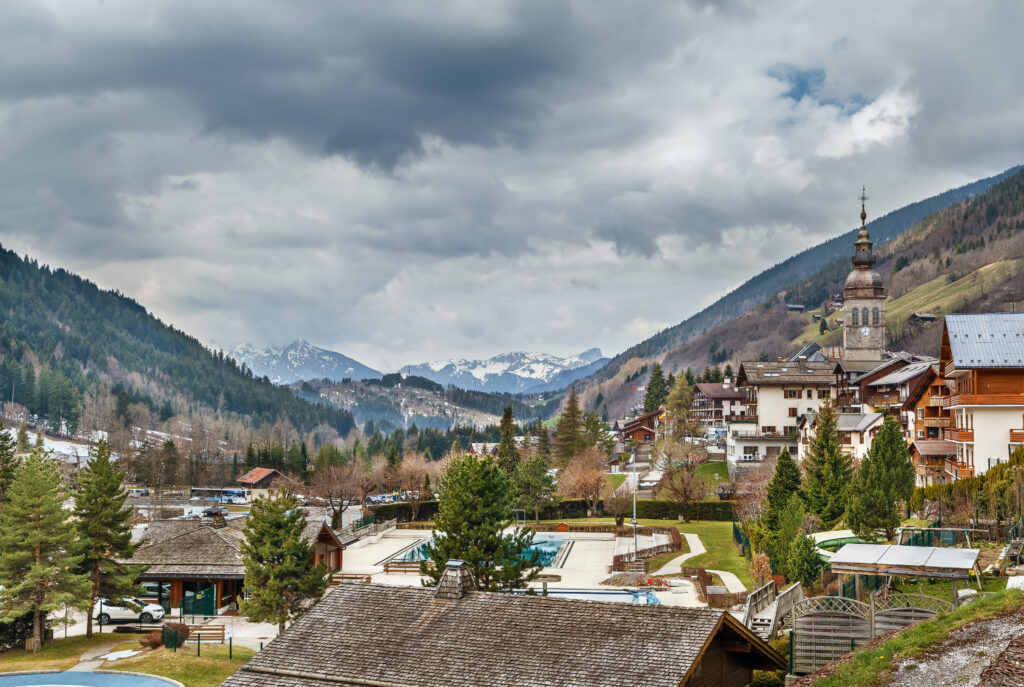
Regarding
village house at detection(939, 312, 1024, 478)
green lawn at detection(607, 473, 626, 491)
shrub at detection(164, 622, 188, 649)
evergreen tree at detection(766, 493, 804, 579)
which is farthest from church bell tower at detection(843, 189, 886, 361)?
shrub at detection(164, 622, 188, 649)

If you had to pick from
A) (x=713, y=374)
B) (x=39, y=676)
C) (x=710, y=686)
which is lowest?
(x=39, y=676)

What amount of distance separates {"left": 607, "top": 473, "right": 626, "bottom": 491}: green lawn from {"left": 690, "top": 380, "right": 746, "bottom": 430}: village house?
30.3 metres

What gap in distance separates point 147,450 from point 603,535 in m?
89.3

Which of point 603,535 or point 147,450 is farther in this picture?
point 147,450

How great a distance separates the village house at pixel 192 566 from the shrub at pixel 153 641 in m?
5.13

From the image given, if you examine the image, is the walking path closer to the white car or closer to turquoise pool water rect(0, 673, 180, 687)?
turquoise pool water rect(0, 673, 180, 687)

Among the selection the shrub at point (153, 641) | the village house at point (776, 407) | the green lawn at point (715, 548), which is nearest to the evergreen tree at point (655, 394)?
the village house at point (776, 407)

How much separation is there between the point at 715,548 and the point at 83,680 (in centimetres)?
4364

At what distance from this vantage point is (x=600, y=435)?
118 metres

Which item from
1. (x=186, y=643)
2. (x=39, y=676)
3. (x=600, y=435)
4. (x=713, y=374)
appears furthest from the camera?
(x=713, y=374)

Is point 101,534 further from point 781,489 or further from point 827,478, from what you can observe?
point 827,478

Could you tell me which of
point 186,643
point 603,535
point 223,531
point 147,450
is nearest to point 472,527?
point 186,643

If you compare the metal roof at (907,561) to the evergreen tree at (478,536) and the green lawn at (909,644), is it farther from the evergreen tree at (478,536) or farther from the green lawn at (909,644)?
the evergreen tree at (478,536)

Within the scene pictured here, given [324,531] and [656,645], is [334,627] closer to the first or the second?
[656,645]
